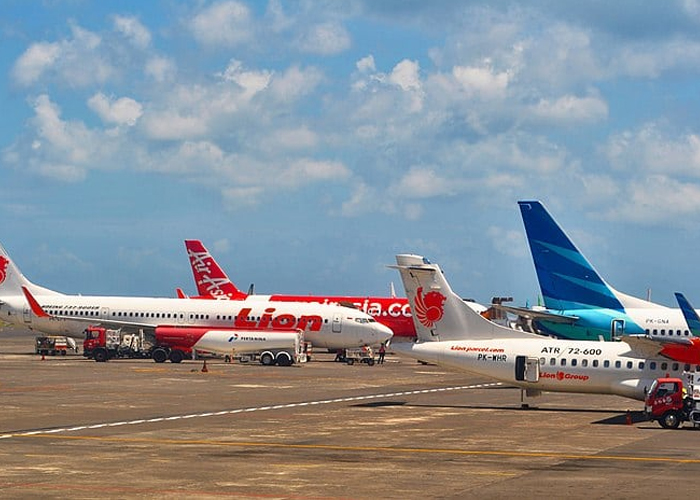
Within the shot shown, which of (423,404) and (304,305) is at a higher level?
(304,305)

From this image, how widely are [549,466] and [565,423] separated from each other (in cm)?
1291

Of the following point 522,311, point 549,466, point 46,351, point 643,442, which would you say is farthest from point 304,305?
point 549,466

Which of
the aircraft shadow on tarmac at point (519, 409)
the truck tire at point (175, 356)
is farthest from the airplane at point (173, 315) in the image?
the aircraft shadow on tarmac at point (519, 409)

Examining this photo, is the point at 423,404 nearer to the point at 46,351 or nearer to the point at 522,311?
the point at 522,311

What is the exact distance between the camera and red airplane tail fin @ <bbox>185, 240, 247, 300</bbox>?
357ft

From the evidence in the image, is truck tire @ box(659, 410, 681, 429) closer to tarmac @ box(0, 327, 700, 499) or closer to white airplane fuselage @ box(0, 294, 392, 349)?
tarmac @ box(0, 327, 700, 499)

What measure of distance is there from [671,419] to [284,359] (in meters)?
43.5

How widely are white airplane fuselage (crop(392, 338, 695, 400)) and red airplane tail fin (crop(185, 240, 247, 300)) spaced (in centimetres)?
6251

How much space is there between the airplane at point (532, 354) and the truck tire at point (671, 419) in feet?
15.6

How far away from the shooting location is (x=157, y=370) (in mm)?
74125

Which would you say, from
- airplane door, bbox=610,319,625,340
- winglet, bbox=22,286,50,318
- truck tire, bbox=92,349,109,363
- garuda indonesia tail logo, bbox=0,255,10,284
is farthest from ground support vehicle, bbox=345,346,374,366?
garuda indonesia tail logo, bbox=0,255,10,284

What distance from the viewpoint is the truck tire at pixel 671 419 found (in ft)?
134

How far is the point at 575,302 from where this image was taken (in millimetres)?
63500

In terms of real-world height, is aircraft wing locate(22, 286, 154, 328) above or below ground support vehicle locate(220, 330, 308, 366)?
above
